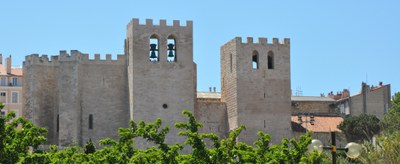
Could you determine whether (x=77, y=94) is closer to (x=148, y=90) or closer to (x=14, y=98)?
(x=148, y=90)

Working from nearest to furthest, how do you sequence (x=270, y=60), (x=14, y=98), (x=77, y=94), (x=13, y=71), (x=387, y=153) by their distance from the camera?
(x=387, y=153), (x=77, y=94), (x=270, y=60), (x=14, y=98), (x=13, y=71)

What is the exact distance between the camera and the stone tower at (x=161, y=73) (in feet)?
184

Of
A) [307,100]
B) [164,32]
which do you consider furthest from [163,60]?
[307,100]

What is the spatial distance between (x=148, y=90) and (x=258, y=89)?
7058mm

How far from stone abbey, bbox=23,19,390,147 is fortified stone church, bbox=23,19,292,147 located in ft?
0.19

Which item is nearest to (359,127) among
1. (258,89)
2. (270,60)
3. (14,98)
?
(270,60)

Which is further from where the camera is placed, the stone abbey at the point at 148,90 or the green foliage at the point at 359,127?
the green foliage at the point at 359,127

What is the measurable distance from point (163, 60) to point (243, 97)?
216 inches

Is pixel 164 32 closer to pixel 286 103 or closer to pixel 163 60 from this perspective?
pixel 163 60

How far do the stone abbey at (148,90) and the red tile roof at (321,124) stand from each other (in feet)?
23.2

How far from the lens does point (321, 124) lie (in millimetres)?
68500

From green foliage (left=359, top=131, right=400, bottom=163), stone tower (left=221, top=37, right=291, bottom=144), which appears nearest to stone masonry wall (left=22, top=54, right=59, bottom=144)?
stone tower (left=221, top=37, right=291, bottom=144)

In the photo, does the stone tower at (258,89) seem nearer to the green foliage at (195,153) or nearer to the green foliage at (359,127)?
the green foliage at (359,127)

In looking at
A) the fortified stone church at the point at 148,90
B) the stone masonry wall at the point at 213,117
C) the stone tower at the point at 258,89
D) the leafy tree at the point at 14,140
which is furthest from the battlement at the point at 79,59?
the leafy tree at the point at 14,140
